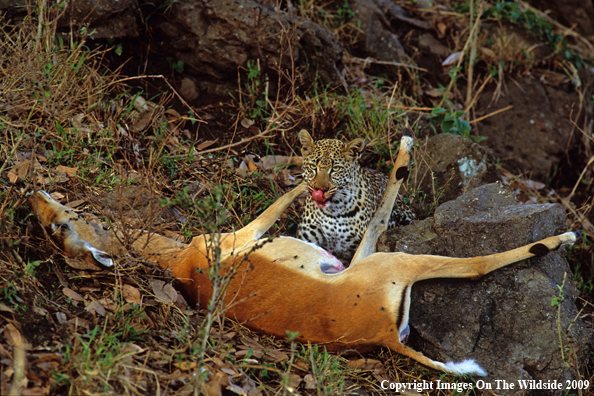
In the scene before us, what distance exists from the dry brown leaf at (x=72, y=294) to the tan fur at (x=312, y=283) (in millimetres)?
324

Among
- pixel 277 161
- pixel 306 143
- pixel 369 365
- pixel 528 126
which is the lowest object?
pixel 528 126

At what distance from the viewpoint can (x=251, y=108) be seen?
6.36m

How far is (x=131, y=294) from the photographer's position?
368cm

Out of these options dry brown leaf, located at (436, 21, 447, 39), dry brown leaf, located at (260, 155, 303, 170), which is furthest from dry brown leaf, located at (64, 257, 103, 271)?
dry brown leaf, located at (436, 21, 447, 39)

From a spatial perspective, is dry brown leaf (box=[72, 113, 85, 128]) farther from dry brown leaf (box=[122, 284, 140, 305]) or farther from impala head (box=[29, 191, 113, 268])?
dry brown leaf (box=[122, 284, 140, 305])

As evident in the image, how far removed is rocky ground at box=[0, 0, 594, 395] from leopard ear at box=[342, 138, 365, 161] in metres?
0.76

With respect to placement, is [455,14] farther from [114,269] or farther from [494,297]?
[114,269]

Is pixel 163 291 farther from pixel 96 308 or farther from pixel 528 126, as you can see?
pixel 528 126

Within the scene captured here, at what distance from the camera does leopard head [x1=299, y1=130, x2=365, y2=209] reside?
15.6 ft

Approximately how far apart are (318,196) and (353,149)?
23.4 inches

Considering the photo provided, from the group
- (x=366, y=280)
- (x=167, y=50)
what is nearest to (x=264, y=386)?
(x=366, y=280)

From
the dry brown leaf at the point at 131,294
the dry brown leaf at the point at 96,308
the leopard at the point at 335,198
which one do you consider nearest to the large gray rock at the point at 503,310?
the leopard at the point at 335,198

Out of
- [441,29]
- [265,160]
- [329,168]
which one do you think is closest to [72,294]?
[329,168]

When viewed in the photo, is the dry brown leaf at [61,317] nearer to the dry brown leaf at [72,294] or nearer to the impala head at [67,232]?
the dry brown leaf at [72,294]
